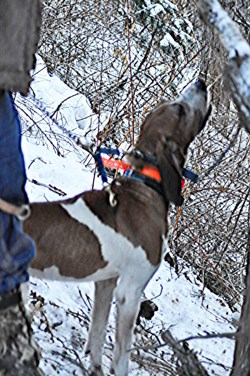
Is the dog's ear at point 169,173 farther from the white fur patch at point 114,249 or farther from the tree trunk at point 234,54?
the tree trunk at point 234,54

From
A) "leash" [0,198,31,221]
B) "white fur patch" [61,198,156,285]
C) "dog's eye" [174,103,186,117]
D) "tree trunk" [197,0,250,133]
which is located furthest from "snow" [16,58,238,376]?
"tree trunk" [197,0,250,133]

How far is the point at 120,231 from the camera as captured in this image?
3.40 metres

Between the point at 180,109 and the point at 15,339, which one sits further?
the point at 180,109

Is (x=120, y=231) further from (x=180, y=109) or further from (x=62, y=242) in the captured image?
(x=180, y=109)

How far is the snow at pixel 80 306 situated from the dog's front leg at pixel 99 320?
74 millimetres

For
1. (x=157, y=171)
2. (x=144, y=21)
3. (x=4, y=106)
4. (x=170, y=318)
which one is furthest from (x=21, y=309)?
(x=144, y=21)

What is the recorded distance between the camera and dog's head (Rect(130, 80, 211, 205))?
350cm

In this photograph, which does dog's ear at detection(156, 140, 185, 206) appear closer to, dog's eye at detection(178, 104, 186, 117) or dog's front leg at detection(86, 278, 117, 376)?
dog's eye at detection(178, 104, 186, 117)

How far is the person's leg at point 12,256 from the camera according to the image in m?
2.43

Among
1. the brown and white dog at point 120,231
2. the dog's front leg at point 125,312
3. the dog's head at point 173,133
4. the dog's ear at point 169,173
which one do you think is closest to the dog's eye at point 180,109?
the dog's head at point 173,133

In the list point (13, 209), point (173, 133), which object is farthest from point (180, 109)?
point (13, 209)

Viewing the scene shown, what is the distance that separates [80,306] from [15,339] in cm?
214

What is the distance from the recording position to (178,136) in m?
3.70

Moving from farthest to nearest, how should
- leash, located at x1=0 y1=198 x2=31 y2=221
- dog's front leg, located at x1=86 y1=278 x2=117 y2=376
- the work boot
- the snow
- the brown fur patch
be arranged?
the snow, dog's front leg, located at x1=86 y1=278 x2=117 y2=376, the brown fur patch, the work boot, leash, located at x1=0 y1=198 x2=31 y2=221
